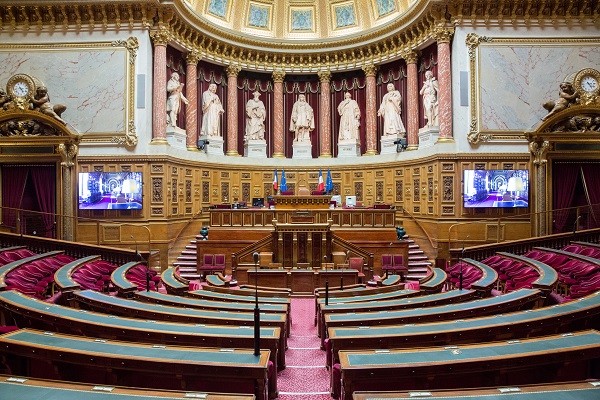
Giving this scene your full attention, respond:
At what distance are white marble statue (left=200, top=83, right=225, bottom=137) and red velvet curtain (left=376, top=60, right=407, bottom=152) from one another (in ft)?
26.0

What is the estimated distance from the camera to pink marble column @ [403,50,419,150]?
19547 millimetres

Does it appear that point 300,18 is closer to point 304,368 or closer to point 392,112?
point 392,112

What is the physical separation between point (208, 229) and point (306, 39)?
11.9 m

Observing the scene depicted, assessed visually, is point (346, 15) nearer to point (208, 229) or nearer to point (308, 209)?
point (308, 209)

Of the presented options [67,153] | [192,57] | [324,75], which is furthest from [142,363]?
[324,75]

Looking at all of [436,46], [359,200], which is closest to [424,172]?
[359,200]

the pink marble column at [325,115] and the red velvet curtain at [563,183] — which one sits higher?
the pink marble column at [325,115]

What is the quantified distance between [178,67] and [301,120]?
663 cm

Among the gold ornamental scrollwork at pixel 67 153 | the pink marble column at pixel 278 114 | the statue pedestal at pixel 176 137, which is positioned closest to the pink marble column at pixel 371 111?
the pink marble column at pixel 278 114

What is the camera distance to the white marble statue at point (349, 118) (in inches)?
876

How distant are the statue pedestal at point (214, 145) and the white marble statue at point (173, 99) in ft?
7.23

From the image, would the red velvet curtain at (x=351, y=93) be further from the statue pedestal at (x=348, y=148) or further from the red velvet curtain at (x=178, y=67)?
the red velvet curtain at (x=178, y=67)

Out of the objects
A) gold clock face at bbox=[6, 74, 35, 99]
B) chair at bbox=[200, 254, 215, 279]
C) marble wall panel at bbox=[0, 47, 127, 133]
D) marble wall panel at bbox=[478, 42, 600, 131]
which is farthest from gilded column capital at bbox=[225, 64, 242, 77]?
marble wall panel at bbox=[478, 42, 600, 131]

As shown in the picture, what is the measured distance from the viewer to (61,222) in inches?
634
